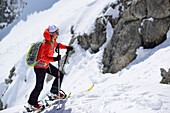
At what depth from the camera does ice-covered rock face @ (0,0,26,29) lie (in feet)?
186

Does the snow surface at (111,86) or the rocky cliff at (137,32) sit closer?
the snow surface at (111,86)

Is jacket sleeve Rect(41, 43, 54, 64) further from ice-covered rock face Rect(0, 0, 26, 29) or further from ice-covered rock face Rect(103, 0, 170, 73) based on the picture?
ice-covered rock face Rect(0, 0, 26, 29)

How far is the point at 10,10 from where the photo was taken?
59812 mm

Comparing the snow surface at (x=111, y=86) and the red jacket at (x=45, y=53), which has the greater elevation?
the red jacket at (x=45, y=53)

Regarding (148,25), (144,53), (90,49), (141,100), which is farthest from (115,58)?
(141,100)

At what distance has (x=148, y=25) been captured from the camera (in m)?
9.27

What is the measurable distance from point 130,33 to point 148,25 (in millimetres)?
1252

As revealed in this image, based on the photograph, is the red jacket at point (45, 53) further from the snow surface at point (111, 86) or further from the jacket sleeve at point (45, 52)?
the snow surface at point (111, 86)

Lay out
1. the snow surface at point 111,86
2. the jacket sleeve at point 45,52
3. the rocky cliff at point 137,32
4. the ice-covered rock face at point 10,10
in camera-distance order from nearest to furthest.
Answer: the snow surface at point 111,86, the jacket sleeve at point 45,52, the rocky cliff at point 137,32, the ice-covered rock face at point 10,10

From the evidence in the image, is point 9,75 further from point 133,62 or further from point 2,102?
point 133,62

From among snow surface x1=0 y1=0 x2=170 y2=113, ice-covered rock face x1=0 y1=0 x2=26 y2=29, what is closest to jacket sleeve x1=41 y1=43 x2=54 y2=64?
snow surface x1=0 y1=0 x2=170 y2=113

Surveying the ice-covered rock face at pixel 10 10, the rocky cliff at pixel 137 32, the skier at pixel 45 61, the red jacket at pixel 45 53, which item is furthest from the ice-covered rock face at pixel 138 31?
the ice-covered rock face at pixel 10 10

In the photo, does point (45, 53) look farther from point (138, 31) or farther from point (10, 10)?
point (10, 10)

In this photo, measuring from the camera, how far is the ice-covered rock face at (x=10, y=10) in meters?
56.8
